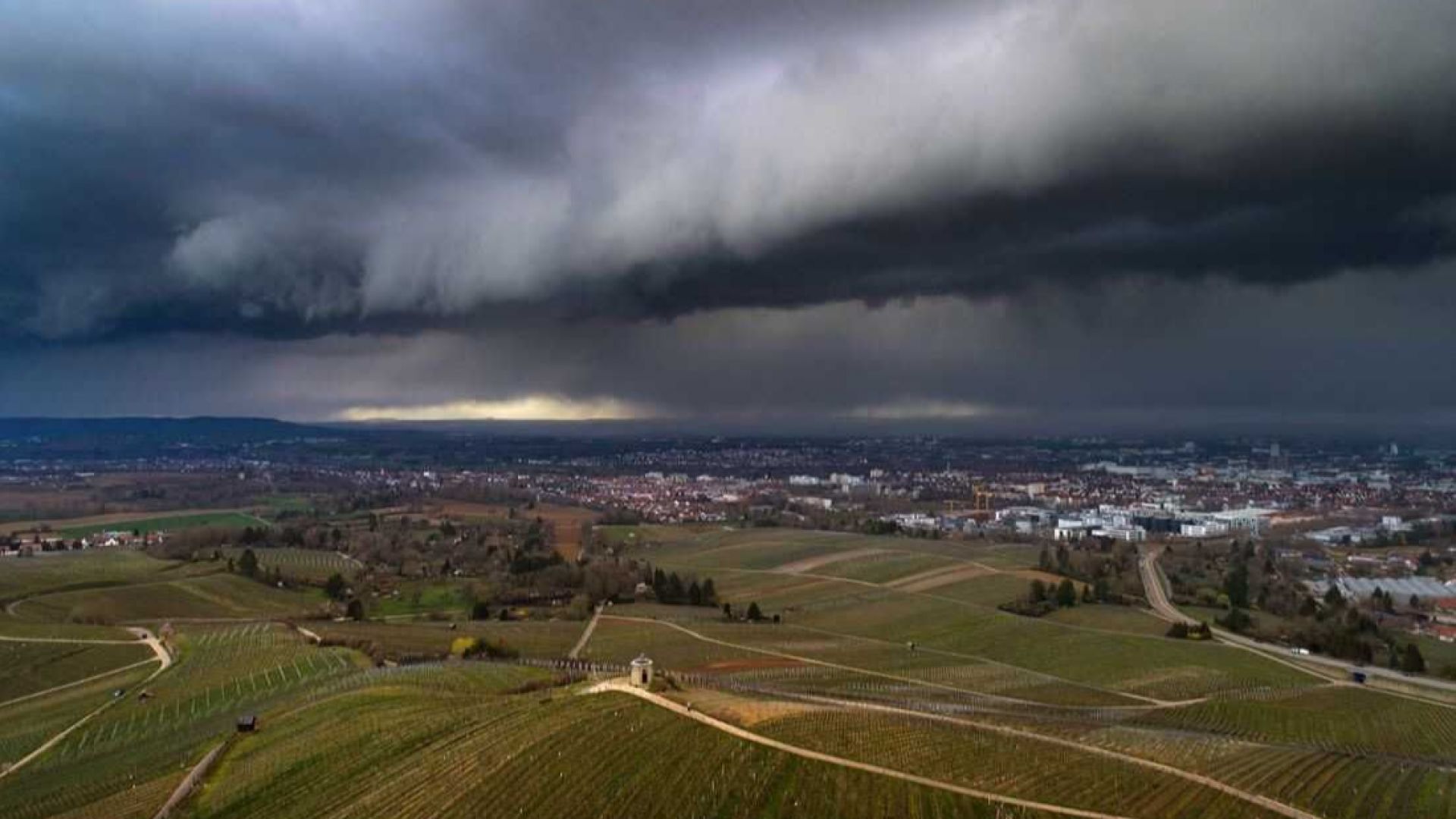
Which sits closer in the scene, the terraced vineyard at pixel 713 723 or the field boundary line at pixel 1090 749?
the field boundary line at pixel 1090 749

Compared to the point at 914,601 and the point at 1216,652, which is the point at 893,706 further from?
the point at 914,601

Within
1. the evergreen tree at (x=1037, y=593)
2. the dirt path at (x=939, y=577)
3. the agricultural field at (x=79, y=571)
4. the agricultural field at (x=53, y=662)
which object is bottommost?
the dirt path at (x=939, y=577)

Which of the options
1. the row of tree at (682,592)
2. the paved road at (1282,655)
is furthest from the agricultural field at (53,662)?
the paved road at (1282,655)

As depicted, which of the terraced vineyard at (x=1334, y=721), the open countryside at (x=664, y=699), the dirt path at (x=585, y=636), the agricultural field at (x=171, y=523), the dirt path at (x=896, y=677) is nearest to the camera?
the open countryside at (x=664, y=699)

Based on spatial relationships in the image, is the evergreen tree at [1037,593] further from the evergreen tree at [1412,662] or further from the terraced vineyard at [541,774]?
the terraced vineyard at [541,774]

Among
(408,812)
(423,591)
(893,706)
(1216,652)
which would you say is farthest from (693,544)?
(408,812)

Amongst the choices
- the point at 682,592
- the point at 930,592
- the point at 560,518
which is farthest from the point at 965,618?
the point at 560,518

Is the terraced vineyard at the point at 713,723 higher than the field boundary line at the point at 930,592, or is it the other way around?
the terraced vineyard at the point at 713,723
